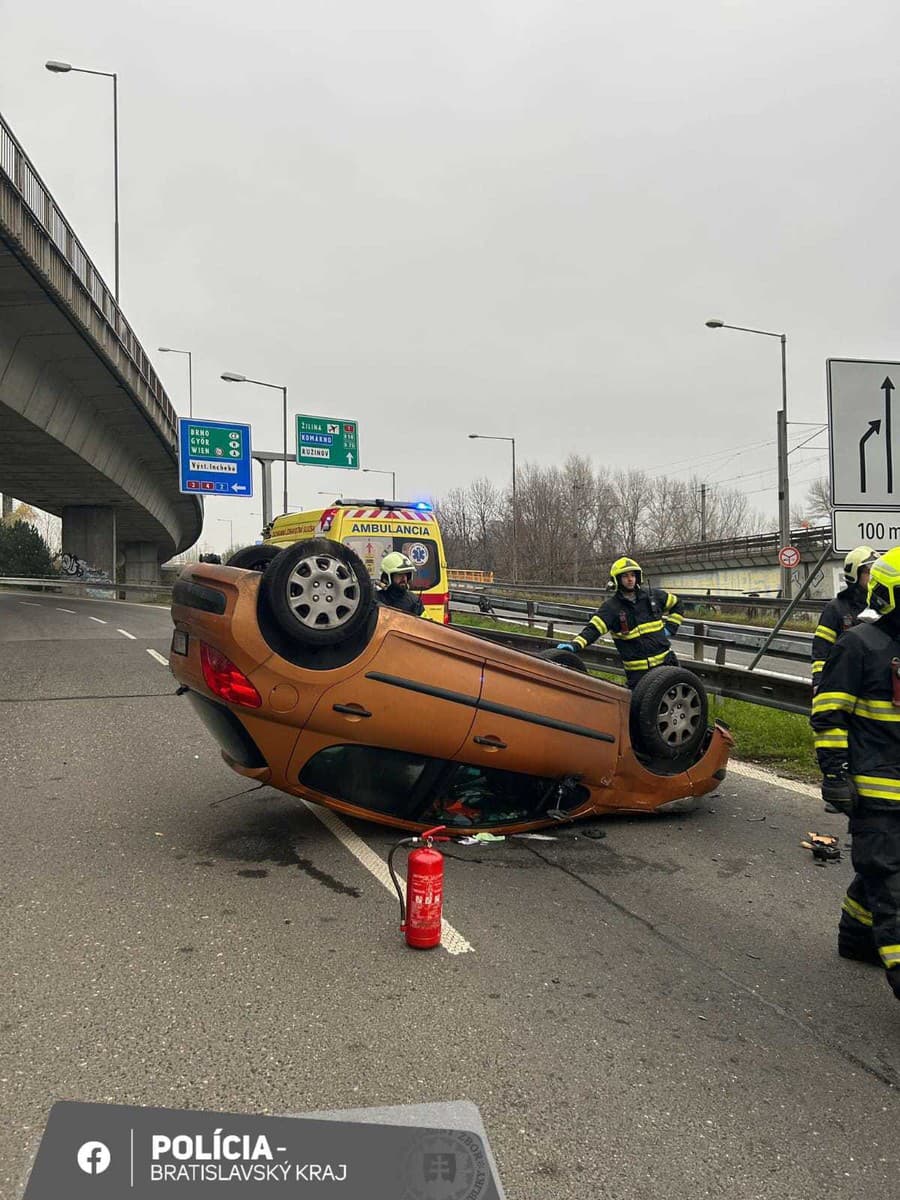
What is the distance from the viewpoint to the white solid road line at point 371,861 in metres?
3.66

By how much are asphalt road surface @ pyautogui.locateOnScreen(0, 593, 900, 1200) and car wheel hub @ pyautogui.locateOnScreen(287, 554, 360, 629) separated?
1.36 m

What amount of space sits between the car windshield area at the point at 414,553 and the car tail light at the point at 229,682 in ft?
19.4

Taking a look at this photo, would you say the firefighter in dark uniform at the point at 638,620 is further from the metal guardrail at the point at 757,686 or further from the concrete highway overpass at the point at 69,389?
the concrete highway overpass at the point at 69,389

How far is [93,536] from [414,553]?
106 feet

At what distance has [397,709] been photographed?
14.9 ft

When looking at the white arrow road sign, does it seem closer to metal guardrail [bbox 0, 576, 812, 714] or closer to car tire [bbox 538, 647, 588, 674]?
metal guardrail [bbox 0, 576, 812, 714]

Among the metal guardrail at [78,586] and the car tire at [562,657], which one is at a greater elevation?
the metal guardrail at [78,586]

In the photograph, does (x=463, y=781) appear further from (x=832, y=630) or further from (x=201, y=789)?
(x=832, y=630)

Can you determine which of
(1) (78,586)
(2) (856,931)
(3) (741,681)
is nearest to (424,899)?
(2) (856,931)

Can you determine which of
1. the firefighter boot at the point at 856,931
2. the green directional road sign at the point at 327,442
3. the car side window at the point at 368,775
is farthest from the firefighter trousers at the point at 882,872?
the green directional road sign at the point at 327,442

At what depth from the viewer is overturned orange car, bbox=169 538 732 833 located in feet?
14.2

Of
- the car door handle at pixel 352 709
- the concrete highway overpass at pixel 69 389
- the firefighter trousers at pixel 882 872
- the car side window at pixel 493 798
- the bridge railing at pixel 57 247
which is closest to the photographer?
the firefighter trousers at pixel 882 872

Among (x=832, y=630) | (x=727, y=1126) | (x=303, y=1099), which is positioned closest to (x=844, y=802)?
(x=727, y=1126)

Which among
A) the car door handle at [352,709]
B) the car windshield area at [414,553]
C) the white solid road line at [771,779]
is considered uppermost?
the car windshield area at [414,553]
